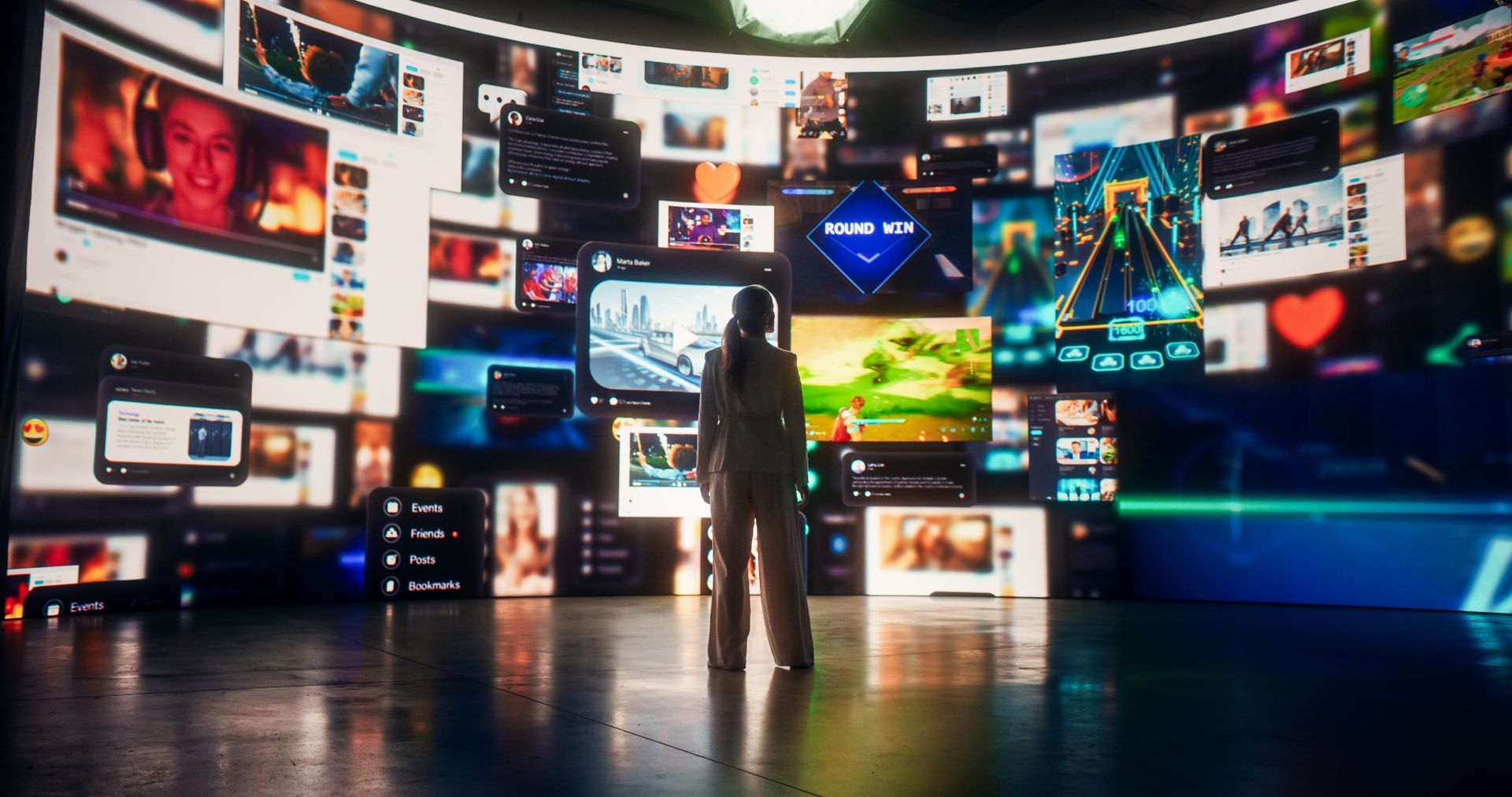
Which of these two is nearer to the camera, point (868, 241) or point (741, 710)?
point (741, 710)

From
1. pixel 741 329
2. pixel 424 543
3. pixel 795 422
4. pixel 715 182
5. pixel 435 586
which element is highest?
pixel 715 182

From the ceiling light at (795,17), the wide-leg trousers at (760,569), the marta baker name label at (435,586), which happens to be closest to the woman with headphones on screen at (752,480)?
the wide-leg trousers at (760,569)

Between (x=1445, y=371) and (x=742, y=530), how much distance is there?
4.35 m

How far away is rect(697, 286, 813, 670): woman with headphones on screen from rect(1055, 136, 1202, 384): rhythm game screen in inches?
142

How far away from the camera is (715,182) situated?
689cm

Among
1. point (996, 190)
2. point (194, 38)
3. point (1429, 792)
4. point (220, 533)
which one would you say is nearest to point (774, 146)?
point (996, 190)

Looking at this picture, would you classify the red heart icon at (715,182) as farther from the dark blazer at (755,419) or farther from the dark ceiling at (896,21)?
the dark blazer at (755,419)

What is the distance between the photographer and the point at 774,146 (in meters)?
6.96

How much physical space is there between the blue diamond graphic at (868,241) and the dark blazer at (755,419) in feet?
10.9

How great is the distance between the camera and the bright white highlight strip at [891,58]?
6.36m

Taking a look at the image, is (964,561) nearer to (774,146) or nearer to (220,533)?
(774,146)

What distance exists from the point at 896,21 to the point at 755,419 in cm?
529

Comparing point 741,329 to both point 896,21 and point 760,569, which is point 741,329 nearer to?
point 760,569

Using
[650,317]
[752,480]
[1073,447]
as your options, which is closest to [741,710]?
[752,480]
